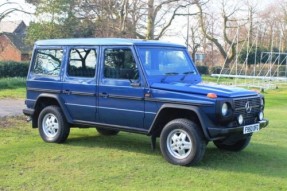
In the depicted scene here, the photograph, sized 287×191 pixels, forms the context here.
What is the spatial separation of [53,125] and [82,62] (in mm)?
1487

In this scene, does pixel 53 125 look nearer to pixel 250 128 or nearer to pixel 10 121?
pixel 10 121

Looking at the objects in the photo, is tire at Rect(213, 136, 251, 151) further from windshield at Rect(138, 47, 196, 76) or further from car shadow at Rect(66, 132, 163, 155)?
windshield at Rect(138, 47, 196, 76)

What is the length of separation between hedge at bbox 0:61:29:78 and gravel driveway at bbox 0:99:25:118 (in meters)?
12.8

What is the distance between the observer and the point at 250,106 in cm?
721

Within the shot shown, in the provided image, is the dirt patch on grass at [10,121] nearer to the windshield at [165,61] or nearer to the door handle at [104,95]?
the door handle at [104,95]

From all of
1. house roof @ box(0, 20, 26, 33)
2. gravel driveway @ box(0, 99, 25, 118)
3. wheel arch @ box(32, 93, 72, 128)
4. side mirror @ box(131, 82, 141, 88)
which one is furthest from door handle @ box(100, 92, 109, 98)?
house roof @ box(0, 20, 26, 33)

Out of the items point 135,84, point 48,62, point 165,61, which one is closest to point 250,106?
point 165,61

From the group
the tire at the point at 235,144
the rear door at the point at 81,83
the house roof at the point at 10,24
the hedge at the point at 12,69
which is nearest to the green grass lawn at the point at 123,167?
the tire at the point at 235,144

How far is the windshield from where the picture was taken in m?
7.58

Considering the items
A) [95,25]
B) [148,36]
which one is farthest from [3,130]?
[95,25]

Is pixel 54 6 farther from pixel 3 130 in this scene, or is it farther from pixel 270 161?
pixel 270 161

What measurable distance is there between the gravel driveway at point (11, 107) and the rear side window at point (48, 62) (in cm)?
456

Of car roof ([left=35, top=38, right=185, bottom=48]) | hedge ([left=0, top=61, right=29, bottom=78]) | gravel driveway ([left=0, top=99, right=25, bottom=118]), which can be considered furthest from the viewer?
hedge ([left=0, top=61, right=29, bottom=78])

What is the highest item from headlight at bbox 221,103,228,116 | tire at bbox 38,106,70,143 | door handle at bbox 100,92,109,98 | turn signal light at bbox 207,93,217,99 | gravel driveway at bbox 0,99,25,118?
turn signal light at bbox 207,93,217,99
